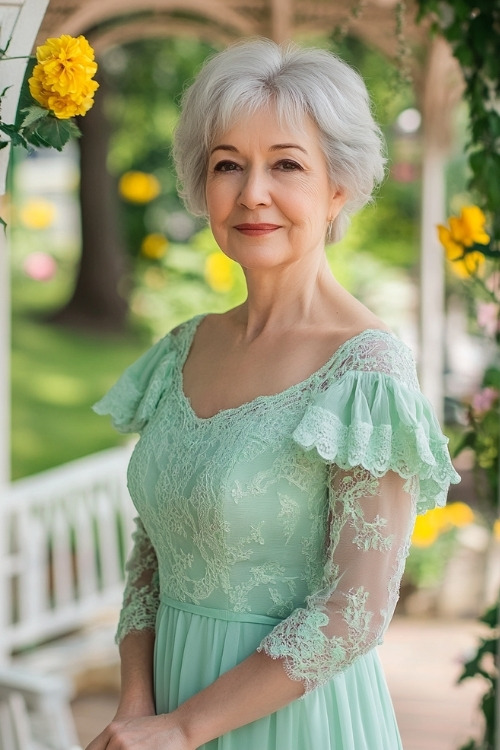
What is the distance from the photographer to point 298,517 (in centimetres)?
157

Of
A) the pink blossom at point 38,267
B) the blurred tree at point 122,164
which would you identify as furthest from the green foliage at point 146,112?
the pink blossom at point 38,267

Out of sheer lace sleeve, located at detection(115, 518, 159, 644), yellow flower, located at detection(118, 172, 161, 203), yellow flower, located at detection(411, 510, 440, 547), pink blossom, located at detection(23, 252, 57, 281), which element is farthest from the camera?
yellow flower, located at detection(118, 172, 161, 203)

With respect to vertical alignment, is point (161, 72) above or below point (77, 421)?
above

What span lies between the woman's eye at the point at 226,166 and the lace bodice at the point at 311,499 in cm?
33

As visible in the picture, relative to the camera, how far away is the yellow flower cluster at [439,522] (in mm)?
5262

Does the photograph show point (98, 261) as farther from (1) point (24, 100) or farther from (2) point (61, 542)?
(1) point (24, 100)

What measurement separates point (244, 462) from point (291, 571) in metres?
0.19

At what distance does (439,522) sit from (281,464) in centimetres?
415

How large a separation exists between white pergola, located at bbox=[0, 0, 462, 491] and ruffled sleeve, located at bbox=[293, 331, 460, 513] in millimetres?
1145

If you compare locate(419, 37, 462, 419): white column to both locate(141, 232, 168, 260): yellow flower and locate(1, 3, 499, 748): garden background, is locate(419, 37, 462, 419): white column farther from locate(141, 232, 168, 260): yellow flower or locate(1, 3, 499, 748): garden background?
locate(141, 232, 168, 260): yellow flower

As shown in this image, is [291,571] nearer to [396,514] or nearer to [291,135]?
[396,514]

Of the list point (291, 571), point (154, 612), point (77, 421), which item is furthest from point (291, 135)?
point (77, 421)

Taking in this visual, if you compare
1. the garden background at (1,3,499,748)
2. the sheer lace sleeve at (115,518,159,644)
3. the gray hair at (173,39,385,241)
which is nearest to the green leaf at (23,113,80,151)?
the gray hair at (173,39,385,241)

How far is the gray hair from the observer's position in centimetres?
161
